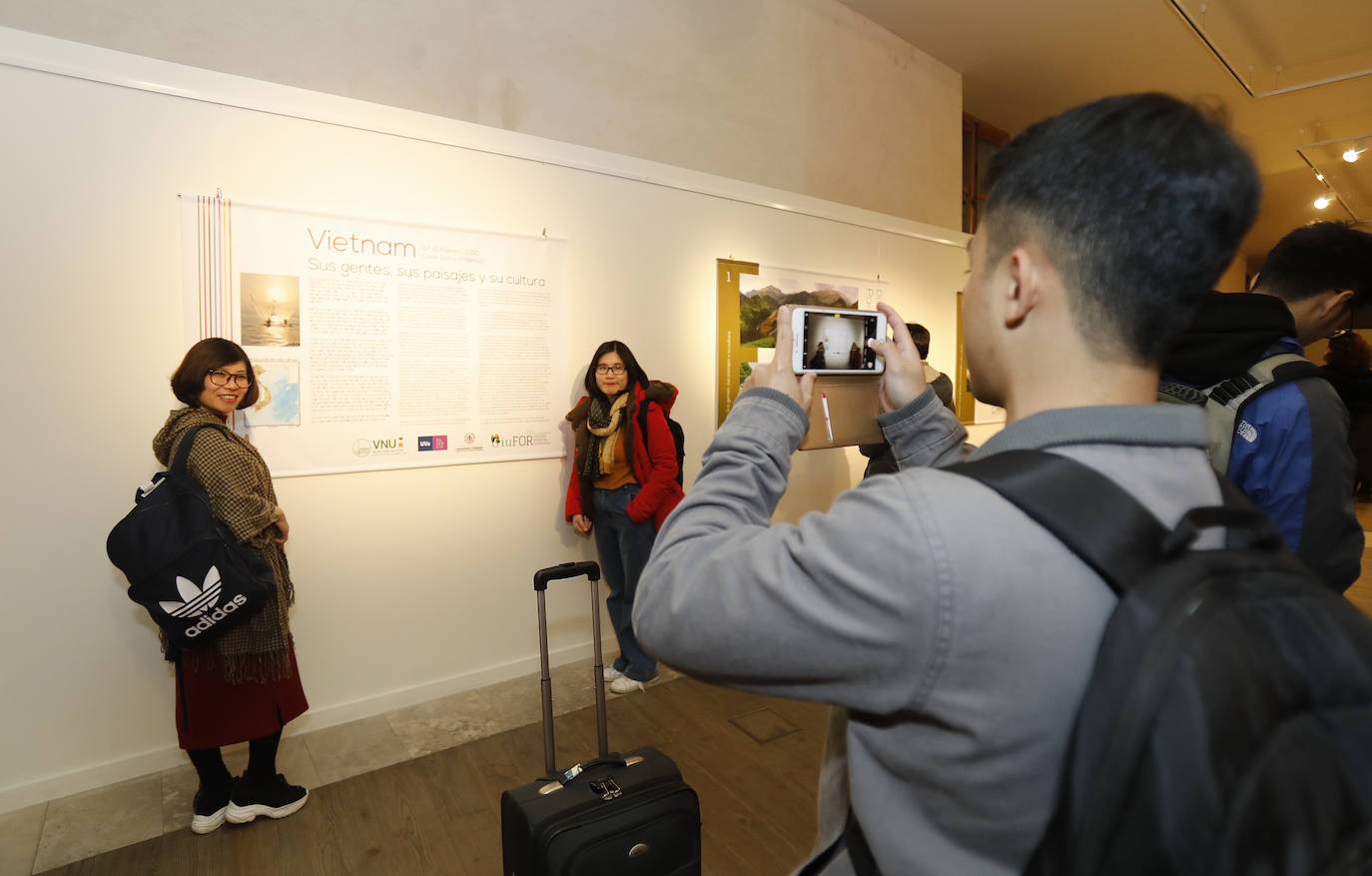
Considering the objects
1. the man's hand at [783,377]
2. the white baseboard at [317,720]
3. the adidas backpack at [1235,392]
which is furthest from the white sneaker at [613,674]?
the man's hand at [783,377]

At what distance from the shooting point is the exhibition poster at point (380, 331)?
2.80 meters

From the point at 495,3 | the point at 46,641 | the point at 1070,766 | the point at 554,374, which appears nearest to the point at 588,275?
the point at 554,374

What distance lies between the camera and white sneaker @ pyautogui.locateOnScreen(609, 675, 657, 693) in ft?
11.5

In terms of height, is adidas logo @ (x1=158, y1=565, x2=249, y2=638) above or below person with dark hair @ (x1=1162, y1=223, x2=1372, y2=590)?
below

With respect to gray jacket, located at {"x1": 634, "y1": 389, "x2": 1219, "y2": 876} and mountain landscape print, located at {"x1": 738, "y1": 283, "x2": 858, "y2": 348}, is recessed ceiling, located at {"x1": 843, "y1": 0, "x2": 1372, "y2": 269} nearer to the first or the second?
mountain landscape print, located at {"x1": 738, "y1": 283, "x2": 858, "y2": 348}

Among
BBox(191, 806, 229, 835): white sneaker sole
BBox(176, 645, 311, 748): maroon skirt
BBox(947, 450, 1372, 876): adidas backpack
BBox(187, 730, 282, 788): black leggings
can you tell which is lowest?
BBox(191, 806, 229, 835): white sneaker sole

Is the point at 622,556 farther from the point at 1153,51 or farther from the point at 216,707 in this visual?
the point at 1153,51

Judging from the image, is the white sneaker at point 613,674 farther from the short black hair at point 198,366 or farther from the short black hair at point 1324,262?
the short black hair at point 1324,262

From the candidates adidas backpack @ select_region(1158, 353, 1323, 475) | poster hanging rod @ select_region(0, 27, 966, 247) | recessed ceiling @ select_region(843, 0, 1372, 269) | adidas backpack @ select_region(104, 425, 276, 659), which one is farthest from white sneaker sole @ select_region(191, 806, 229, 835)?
recessed ceiling @ select_region(843, 0, 1372, 269)

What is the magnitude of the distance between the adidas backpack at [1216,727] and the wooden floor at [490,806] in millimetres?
2060

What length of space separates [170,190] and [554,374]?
1746mm

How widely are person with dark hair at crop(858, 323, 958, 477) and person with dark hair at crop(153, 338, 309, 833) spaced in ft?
6.76

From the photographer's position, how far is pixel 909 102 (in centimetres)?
588

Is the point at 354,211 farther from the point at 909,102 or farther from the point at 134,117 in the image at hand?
the point at 909,102
